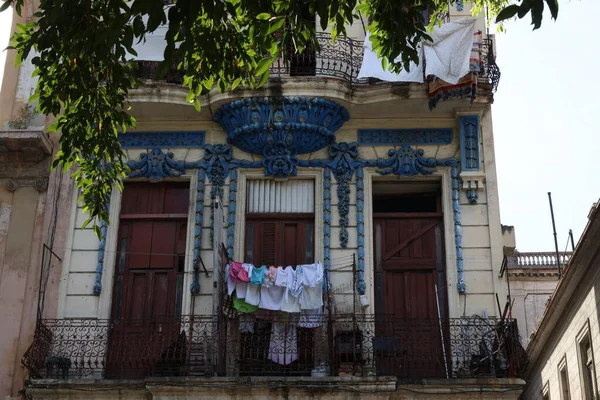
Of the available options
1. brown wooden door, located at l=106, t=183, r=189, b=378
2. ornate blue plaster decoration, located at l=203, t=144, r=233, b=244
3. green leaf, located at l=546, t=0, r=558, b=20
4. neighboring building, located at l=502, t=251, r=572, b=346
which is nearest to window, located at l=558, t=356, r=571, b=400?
ornate blue plaster decoration, located at l=203, t=144, r=233, b=244

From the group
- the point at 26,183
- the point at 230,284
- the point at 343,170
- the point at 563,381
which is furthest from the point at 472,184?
the point at 26,183

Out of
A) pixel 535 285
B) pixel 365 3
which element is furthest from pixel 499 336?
pixel 535 285

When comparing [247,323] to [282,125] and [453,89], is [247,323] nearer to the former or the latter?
[282,125]

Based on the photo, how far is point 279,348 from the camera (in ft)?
46.3

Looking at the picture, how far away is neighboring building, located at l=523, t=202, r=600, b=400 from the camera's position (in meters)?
13.8

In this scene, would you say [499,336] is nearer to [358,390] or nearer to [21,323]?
[358,390]

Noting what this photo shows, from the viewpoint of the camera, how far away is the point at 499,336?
13.9m

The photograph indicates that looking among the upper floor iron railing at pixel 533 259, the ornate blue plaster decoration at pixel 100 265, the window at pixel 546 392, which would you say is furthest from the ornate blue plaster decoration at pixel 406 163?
the upper floor iron railing at pixel 533 259

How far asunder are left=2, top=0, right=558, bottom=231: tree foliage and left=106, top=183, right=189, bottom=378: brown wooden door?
9.24 feet

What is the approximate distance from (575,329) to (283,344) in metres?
5.24

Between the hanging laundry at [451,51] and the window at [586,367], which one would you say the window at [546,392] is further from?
the hanging laundry at [451,51]

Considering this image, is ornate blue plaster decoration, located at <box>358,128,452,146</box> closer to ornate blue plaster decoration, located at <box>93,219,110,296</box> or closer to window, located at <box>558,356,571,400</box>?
ornate blue plaster decoration, located at <box>93,219,110,296</box>

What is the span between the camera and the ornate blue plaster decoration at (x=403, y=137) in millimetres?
15727

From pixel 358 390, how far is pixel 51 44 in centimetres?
626
